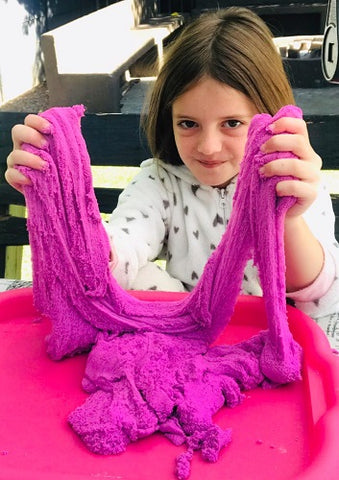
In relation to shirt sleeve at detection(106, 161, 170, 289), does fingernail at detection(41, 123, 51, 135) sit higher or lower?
higher

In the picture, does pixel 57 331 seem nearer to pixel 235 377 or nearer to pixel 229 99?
pixel 235 377

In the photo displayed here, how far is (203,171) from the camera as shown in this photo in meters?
0.83

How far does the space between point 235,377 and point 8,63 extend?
3.16 metres


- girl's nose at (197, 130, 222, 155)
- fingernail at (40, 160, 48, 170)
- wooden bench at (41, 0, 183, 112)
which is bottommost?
wooden bench at (41, 0, 183, 112)

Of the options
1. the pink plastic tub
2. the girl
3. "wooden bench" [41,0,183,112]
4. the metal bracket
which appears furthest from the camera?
"wooden bench" [41,0,183,112]

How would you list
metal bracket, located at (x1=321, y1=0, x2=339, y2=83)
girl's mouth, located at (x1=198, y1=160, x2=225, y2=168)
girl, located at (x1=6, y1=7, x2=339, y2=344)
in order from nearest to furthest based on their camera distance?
girl, located at (x1=6, y1=7, x2=339, y2=344) → girl's mouth, located at (x1=198, y1=160, x2=225, y2=168) → metal bracket, located at (x1=321, y1=0, x2=339, y2=83)

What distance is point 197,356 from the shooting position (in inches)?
23.9

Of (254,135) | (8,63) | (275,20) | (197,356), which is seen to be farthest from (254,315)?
(275,20)

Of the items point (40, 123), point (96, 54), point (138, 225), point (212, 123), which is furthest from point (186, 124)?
point (96, 54)

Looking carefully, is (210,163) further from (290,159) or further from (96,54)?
(96,54)

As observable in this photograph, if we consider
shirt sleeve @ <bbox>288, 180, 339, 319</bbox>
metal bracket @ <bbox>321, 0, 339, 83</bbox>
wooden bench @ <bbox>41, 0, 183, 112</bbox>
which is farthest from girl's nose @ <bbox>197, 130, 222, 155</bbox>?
wooden bench @ <bbox>41, 0, 183, 112</bbox>

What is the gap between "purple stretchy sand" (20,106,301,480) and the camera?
53cm

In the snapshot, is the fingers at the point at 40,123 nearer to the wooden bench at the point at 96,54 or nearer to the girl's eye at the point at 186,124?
the girl's eye at the point at 186,124

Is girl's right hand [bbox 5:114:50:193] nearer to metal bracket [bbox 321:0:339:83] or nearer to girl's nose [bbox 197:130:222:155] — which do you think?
girl's nose [bbox 197:130:222:155]
